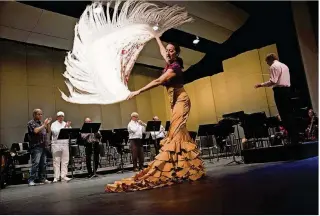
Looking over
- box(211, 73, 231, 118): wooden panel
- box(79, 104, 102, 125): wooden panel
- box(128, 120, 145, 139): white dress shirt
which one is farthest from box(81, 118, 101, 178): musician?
box(79, 104, 102, 125): wooden panel

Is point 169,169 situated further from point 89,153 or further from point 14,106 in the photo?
point 14,106

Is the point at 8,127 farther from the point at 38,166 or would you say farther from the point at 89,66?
the point at 89,66

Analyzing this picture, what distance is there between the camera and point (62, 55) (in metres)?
10.4

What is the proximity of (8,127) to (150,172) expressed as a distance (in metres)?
7.42

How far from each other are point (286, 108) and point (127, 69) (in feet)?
7.54

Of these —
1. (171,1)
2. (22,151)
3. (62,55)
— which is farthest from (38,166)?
(62,55)

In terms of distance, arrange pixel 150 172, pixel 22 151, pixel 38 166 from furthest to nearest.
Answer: pixel 22 151, pixel 38 166, pixel 150 172

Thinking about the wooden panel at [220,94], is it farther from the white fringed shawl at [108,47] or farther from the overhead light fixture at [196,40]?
the white fringed shawl at [108,47]

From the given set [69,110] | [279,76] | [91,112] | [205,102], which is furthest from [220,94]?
[69,110]

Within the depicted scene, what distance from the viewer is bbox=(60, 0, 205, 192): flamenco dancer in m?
2.99

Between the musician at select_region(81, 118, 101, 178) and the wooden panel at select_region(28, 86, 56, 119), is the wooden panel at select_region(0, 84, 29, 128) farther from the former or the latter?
the musician at select_region(81, 118, 101, 178)

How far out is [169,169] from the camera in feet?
10.1

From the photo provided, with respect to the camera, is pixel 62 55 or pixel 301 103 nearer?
pixel 301 103

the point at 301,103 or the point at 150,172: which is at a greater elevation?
the point at 301,103
